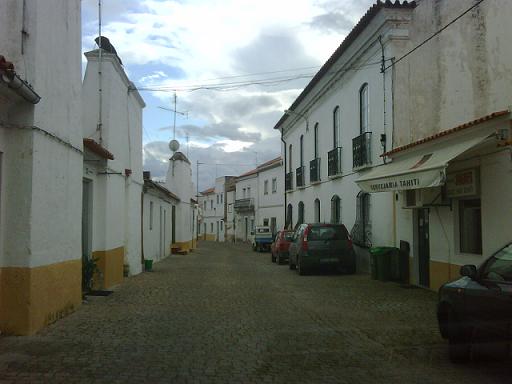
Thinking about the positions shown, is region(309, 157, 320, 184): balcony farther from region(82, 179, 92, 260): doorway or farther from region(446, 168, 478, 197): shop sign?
region(82, 179, 92, 260): doorway

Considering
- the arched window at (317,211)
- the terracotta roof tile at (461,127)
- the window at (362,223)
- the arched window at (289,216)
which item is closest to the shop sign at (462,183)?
the terracotta roof tile at (461,127)

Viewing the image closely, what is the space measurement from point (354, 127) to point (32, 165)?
1331 centimetres

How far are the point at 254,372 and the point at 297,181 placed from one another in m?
23.4

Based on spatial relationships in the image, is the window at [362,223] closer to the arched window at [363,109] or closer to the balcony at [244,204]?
the arched window at [363,109]

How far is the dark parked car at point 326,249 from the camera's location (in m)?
16.9

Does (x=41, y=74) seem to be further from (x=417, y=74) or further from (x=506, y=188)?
(x=417, y=74)

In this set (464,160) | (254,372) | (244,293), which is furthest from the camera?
(244,293)

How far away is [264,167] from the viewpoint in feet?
157

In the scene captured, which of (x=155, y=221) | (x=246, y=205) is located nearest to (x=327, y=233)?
(x=155, y=221)

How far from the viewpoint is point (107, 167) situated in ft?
41.7

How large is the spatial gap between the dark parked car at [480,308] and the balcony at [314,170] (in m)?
17.9

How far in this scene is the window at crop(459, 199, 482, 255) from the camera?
35.1ft

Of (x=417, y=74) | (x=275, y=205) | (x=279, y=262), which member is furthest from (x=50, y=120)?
(x=275, y=205)

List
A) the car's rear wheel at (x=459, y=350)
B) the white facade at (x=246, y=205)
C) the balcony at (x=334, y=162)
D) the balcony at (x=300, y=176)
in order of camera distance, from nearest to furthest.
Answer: the car's rear wheel at (x=459, y=350)
the balcony at (x=334, y=162)
the balcony at (x=300, y=176)
the white facade at (x=246, y=205)
